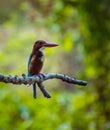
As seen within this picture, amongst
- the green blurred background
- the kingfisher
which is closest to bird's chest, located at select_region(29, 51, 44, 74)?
the kingfisher

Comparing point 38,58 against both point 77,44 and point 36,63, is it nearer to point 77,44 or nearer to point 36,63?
point 36,63

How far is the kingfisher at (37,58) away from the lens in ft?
1.56

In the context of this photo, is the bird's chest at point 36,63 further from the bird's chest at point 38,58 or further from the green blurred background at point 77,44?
the green blurred background at point 77,44

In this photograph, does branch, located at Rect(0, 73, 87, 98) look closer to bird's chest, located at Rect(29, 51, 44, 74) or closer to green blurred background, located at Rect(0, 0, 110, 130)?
bird's chest, located at Rect(29, 51, 44, 74)

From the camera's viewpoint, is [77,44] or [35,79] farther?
[77,44]

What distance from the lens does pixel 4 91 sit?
5.73 feet

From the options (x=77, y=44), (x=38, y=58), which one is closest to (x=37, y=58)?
(x=38, y=58)

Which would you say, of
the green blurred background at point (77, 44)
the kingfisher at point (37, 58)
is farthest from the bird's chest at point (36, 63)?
the green blurred background at point (77, 44)

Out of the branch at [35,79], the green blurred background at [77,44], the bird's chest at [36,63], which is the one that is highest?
the green blurred background at [77,44]

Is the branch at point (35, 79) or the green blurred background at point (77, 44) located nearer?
the branch at point (35, 79)

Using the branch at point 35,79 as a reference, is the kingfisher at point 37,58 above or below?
above

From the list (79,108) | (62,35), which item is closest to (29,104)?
(79,108)

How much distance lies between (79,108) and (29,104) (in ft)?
1.24

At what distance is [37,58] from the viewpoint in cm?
49
